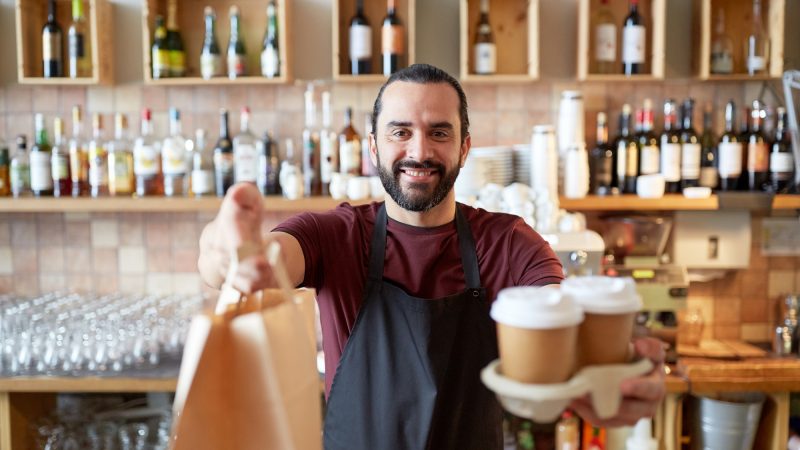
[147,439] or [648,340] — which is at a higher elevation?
[648,340]

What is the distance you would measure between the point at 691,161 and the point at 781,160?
35cm

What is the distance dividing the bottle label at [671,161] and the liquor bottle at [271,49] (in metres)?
1.60

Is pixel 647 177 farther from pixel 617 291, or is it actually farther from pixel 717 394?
pixel 617 291

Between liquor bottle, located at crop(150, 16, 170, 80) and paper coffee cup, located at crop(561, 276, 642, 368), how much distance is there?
2.53 metres

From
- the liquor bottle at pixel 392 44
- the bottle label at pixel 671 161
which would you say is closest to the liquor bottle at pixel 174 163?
the liquor bottle at pixel 392 44

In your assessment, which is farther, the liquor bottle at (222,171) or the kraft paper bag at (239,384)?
the liquor bottle at (222,171)

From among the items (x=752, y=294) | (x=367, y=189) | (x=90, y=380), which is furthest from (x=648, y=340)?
(x=752, y=294)

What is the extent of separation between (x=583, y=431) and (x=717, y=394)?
532 millimetres

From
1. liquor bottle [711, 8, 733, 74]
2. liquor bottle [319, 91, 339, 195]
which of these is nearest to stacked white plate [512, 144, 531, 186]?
liquor bottle [319, 91, 339, 195]

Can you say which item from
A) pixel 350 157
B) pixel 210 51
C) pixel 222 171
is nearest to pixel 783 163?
pixel 350 157

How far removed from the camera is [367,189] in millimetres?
2975

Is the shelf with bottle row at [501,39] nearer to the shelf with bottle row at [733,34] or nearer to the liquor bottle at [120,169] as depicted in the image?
the shelf with bottle row at [733,34]

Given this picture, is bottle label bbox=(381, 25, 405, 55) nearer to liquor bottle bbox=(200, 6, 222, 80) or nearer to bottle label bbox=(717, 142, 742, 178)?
liquor bottle bbox=(200, 6, 222, 80)

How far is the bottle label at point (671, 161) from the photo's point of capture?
311 centimetres
